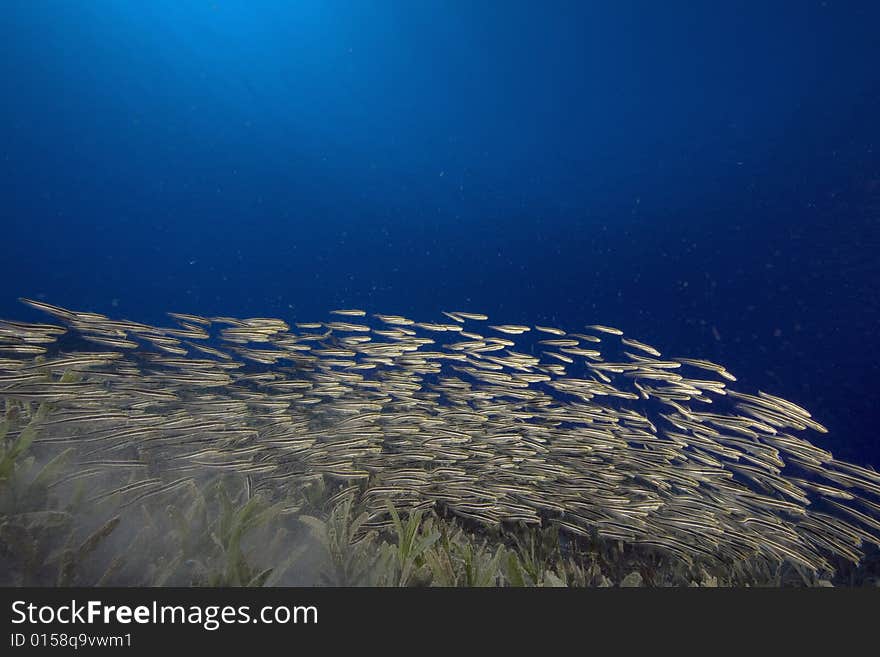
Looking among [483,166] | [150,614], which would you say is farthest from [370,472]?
[483,166]

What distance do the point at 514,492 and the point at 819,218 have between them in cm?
1983

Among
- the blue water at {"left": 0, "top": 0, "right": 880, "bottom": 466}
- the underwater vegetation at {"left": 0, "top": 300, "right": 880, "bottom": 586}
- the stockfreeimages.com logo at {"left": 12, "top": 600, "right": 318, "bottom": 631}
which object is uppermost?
the blue water at {"left": 0, "top": 0, "right": 880, "bottom": 466}

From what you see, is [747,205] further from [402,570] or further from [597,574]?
[402,570]

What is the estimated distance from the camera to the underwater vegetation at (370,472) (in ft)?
9.14

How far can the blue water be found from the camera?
16562 millimetres

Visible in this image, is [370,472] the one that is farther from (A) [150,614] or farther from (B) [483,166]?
(B) [483,166]

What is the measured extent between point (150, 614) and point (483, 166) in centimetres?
2482

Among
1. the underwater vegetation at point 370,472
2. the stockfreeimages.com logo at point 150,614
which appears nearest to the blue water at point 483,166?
the underwater vegetation at point 370,472

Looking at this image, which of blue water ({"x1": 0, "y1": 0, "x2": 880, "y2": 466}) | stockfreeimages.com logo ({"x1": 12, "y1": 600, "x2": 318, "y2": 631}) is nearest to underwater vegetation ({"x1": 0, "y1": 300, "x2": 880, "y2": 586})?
stockfreeimages.com logo ({"x1": 12, "y1": 600, "x2": 318, "y2": 631})

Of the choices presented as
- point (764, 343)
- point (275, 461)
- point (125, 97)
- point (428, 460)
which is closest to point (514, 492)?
point (428, 460)

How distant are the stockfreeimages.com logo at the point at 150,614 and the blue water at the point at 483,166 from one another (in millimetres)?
17969

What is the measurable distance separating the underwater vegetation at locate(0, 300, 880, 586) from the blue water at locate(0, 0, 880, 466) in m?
14.0

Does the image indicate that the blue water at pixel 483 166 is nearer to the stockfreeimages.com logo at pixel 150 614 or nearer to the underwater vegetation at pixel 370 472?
the underwater vegetation at pixel 370 472

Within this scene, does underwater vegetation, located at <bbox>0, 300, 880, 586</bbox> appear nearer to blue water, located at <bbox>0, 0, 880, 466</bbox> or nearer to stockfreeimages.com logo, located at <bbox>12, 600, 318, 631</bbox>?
stockfreeimages.com logo, located at <bbox>12, 600, 318, 631</bbox>
